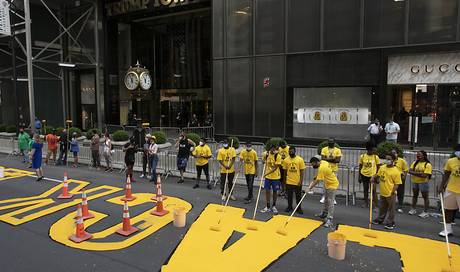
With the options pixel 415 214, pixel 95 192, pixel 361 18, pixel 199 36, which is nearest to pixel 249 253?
pixel 415 214

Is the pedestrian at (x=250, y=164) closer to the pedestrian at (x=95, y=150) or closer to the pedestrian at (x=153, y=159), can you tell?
the pedestrian at (x=153, y=159)

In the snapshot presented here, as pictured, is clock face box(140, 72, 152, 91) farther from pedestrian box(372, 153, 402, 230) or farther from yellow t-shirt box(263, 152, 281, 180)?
pedestrian box(372, 153, 402, 230)

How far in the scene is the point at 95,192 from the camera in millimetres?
11258

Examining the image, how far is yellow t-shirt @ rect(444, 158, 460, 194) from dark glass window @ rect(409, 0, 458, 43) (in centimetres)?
993

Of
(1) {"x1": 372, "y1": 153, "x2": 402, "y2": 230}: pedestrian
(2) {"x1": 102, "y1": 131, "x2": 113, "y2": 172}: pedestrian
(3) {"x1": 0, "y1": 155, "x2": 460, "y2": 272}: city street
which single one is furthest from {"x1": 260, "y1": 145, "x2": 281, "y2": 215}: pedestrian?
(2) {"x1": 102, "y1": 131, "x2": 113, "y2": 172}: pedestrian

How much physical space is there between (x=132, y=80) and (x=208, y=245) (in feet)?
80.3

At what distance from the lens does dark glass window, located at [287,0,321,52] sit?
1789 centimetres

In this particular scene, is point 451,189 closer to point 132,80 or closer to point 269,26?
point 269,26

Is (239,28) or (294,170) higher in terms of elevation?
(239,28)

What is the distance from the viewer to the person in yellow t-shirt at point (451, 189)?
7488mm

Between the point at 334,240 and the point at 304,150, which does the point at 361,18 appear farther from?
the point at 334,240

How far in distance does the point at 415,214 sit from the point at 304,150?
5.72 m

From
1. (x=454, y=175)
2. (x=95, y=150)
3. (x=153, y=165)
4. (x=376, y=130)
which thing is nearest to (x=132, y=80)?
(x=95, y=150)

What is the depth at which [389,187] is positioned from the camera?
7.73 meters
